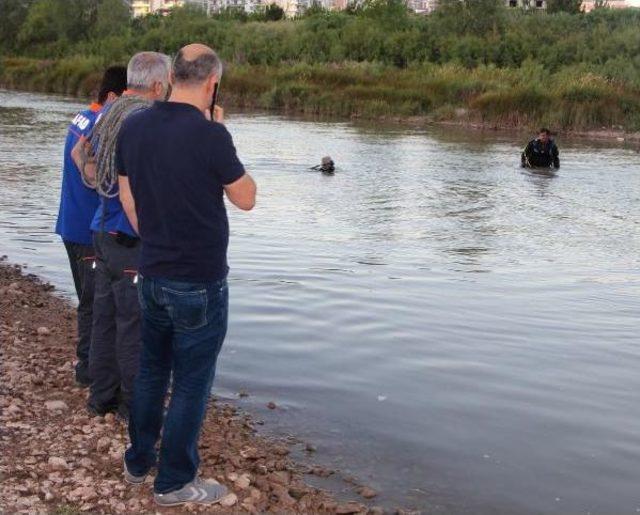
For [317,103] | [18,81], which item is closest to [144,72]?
[317,103]

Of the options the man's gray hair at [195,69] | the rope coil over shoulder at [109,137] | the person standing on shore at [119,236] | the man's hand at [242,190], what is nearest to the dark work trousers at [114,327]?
the person standing on shore at [119,236]

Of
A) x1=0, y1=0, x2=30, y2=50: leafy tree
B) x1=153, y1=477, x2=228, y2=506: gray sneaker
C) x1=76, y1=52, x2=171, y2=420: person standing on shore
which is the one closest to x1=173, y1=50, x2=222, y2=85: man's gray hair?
x1=76, y1=52, x2=171, y2=420: person standing on shore

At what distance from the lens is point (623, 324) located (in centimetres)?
1018

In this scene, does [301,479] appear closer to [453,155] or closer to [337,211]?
[337,211]

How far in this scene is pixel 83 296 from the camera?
6.48 meters

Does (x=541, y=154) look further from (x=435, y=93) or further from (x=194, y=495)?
(x=435, y=93)

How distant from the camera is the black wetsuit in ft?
82.5

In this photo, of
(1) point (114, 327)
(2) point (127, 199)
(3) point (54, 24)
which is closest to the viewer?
(2) point (127, 199)

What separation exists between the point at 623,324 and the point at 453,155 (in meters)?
19.3

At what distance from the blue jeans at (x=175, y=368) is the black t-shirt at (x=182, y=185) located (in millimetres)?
95

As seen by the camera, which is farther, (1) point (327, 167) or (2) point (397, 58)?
(2) point (397, 58)

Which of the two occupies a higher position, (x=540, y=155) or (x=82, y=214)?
(x=82, y=214)

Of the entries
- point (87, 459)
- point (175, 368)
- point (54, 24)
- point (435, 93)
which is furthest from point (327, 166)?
point (54, 24)

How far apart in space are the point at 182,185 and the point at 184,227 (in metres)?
0.18
